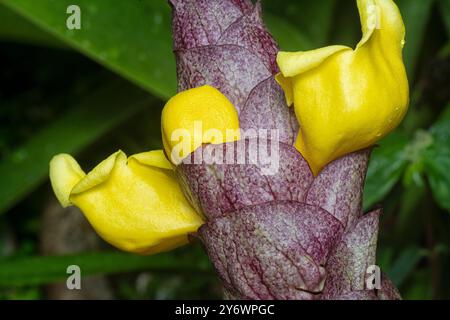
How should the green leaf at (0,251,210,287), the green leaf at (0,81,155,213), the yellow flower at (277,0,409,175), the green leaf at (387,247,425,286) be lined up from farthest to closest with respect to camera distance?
the green leaf at (0,81,155,213)
the green leaf at (387,247,425,286)
the green leaf at (0,251,210,287)
the yellow flower at (277,0,409,175)

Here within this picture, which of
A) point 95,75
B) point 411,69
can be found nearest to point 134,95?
point 95,75

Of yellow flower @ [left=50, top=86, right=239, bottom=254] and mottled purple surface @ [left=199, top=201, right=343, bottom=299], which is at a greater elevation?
yellow flower @ [left=50, top=86, right=239, bottom=254]

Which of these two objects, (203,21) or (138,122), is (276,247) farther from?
(138,122)

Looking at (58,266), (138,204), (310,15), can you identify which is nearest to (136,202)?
(138,204)

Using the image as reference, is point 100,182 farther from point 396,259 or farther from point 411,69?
point 411,69

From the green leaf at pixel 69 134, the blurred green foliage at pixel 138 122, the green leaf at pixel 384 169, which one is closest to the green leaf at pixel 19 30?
the blurred green foliage at pixel 138 122

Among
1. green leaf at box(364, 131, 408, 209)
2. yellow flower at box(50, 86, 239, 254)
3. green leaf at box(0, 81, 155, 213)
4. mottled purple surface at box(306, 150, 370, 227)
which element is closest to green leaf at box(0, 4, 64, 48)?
green leaf at box(0, 81, 155, 213)

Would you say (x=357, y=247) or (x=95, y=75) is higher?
(x=95, y=75)

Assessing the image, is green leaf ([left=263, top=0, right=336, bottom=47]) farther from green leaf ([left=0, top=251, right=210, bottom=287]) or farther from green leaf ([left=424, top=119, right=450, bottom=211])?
green leaf ([left=0, top=251, right=210, bottom=287])
